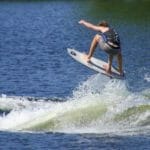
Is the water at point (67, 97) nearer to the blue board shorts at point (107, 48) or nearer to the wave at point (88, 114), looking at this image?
the wave at point (88, 114)

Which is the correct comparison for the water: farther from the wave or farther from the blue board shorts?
the blue board shorts

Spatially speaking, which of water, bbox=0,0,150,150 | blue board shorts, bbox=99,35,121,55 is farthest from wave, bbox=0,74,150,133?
blue board shorts, bbox=99,35,121,55

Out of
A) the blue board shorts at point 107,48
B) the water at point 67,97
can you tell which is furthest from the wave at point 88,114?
the blue board shorts at point 107,48

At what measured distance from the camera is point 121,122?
27.1 meters

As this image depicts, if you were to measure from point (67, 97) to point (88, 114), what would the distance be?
564 cm

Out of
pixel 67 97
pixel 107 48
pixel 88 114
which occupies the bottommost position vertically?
pixel 67 97

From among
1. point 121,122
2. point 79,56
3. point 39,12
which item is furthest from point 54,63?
point 39,12

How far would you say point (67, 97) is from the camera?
33281mm

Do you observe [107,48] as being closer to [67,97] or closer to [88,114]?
[88,114]

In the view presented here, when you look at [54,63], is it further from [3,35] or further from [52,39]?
[3,35]

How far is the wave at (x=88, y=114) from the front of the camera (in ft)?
88.1

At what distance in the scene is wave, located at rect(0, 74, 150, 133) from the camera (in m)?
26.8

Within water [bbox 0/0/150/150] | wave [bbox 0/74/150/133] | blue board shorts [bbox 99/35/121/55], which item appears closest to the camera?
water [bbox 0/0/150/150]

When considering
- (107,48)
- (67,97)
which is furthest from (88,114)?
(67,97)
